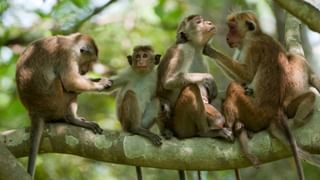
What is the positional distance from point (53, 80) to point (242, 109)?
1727mm

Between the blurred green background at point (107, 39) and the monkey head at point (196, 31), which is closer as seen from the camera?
the monkey head at point (196, 31)

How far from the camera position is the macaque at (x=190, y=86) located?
6.48 m

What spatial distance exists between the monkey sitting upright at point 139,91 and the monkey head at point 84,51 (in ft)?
0.99

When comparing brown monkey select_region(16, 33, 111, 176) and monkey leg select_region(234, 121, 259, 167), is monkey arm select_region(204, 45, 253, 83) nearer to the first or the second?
monkey leg select_region(234, 121, 259, 167)

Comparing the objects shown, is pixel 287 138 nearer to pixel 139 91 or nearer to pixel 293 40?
pixel 293 40

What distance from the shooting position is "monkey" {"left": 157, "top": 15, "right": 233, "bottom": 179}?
21.2ft

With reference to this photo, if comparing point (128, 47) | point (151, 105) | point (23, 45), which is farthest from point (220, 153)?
point (128, 47)

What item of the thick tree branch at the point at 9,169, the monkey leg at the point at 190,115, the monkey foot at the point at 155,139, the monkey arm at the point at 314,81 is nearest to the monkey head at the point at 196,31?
the monkey leg at the point at 190,115

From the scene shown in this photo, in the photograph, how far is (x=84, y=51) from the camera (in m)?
7.15

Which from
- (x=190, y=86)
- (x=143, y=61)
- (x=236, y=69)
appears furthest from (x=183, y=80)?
(x=143, y=61)

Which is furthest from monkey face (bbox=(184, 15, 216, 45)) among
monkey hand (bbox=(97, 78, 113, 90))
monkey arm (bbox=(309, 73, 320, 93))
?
monkey arm (bbox=(309, 73, 320, 93))

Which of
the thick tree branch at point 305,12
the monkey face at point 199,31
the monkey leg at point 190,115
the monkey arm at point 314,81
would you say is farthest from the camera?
the monkey face at point 199,31

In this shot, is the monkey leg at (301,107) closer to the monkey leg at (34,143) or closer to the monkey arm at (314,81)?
the monkey arm at (314,81)

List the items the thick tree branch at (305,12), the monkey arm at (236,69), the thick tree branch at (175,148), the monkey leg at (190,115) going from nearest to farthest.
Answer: the thick tree branch at (305,12)
the thick tree branch at (175,148)
the monkey leg at (190,115)
the monkey arm at (236,69)
